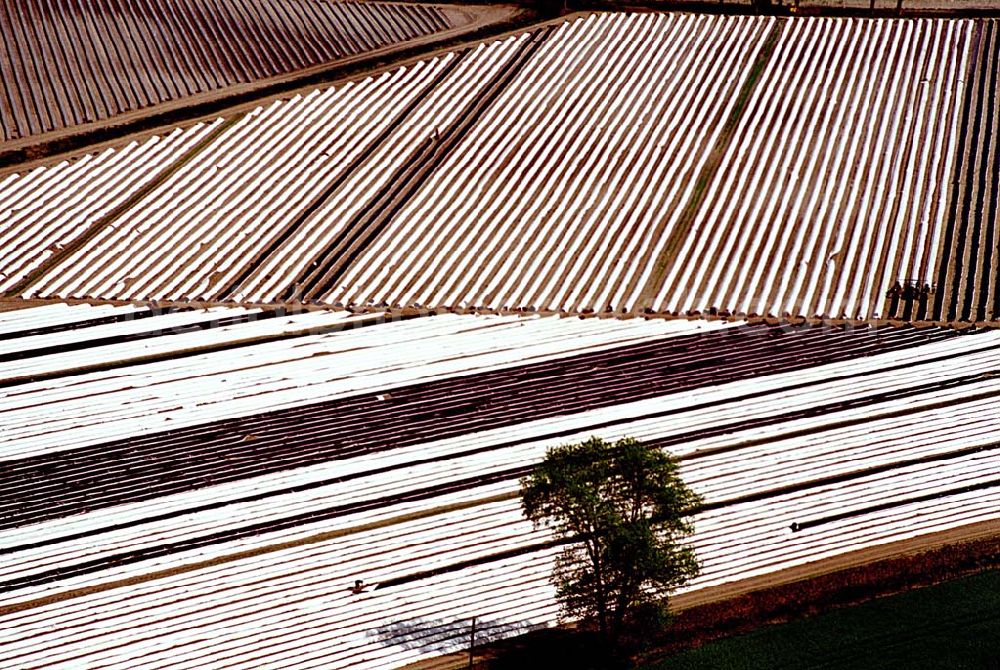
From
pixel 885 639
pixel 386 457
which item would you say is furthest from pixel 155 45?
pixel 885 639

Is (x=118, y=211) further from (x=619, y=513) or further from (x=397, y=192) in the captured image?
(x=619, y=513)

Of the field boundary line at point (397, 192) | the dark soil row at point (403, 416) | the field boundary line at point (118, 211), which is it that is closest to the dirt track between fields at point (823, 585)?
the dark soil row at point (403, 416)

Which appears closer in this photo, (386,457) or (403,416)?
(386,457)

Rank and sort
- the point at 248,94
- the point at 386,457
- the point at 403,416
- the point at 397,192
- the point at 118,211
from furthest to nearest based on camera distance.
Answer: the point at 248,94
the point at 397,192
the point at 118,211
the point at 403,416
the point at 386,457

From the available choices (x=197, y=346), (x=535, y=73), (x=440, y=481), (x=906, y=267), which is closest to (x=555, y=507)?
(x=440, y=481)

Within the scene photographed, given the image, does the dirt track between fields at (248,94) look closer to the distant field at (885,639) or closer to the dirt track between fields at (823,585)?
the dirt track between fields at (823,585)

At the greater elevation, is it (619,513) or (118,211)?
(118,211)
